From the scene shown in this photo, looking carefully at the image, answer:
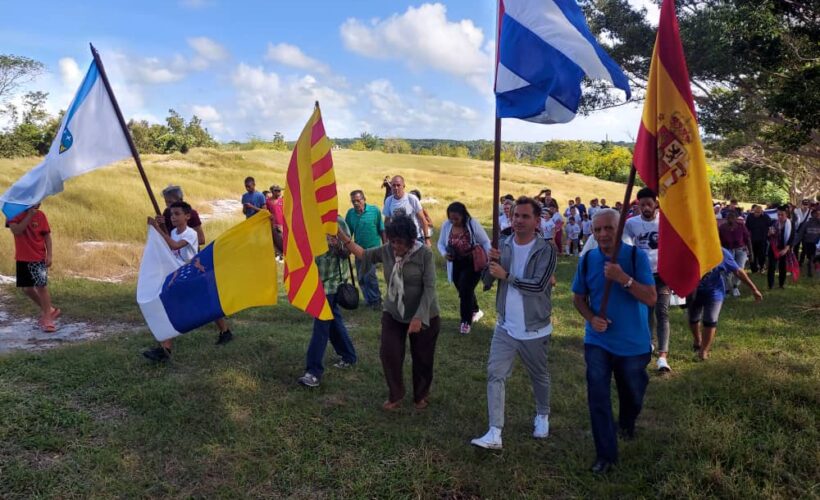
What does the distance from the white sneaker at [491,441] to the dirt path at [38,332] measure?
19.0 ft

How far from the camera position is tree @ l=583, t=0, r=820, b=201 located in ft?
33.7

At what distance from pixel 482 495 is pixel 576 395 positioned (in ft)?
6.77

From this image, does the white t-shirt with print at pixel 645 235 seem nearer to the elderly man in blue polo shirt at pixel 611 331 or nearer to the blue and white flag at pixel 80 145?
the elderly man in blue polo shirt at pixel 611 331

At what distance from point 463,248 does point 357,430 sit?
3149 millimetres

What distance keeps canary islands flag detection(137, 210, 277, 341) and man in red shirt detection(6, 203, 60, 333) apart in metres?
3.34

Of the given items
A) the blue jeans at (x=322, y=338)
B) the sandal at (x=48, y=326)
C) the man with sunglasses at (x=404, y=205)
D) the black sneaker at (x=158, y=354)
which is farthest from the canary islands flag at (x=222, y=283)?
the man with sunglasses at (x=404, y=205)

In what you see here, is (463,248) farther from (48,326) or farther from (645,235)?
(48,326)

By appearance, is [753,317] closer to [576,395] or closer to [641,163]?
[576,395]

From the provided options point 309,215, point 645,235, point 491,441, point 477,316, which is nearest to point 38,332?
point 309,215

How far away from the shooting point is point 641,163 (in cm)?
346

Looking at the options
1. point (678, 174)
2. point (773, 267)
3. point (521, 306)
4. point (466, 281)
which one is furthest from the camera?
point (773, 267)

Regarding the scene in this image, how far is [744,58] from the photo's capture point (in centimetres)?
1218

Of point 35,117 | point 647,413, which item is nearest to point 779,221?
point 647,413

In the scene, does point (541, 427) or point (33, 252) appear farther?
point (33, 252)
